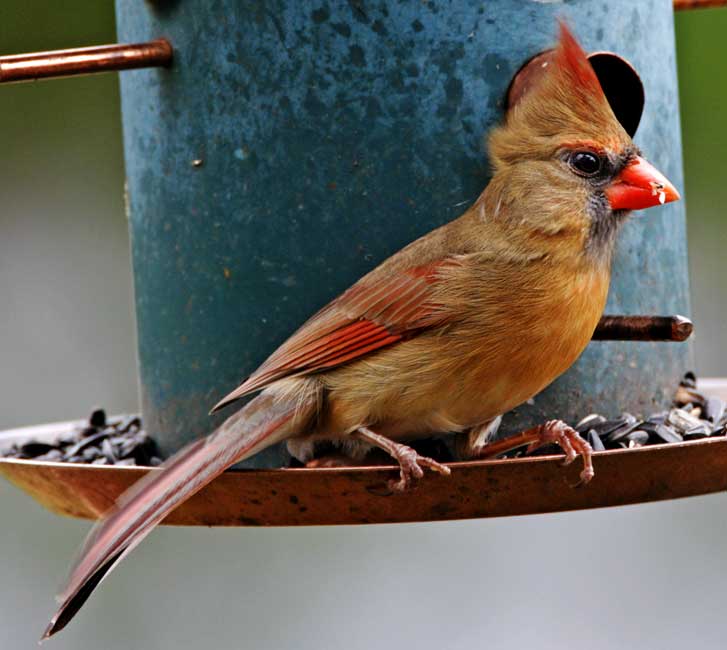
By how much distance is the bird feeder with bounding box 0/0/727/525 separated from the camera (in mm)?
3266

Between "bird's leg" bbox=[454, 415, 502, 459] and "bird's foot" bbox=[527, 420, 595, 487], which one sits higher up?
"bird's foot" bbox=[527, 420, 595, 487]

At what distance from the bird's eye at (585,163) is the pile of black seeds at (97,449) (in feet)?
3.80

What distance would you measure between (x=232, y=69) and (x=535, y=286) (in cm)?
82

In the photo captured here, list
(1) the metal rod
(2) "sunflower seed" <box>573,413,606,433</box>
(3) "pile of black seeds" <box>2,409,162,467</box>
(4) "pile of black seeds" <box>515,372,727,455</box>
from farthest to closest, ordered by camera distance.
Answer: (1) the metal rod, (3) "pile of black seeds" <box>2,409,162,467</box>, (2) "sunflower seed" <box>573,413,606,433</box>, (4) "pile of black seeds" <box>515,372,727,455</box>

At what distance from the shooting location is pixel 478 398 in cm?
308

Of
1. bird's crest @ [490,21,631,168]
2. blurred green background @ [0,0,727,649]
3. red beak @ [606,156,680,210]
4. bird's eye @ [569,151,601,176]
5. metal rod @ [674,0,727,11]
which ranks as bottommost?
blurred green background @ [0,0,727,649]

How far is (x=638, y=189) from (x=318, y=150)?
26.7 inches

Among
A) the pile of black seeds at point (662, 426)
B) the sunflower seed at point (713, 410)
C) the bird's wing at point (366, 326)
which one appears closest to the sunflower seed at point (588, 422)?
the pile of black seeds at point (662, 426)

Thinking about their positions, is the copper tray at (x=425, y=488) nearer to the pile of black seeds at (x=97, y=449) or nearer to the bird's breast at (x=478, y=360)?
the bird's breast at (x=478, y=360)

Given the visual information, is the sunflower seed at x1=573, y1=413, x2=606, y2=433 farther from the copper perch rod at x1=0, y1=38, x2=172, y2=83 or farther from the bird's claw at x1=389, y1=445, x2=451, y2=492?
the copper perch rod at x1=0, y1=38, x2=172, y2=83

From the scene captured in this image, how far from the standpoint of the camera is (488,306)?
3072 millimetres

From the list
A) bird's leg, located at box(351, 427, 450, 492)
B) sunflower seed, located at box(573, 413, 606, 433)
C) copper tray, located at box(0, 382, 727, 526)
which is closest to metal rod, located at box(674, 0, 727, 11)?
sunflower seed, located at box(573, 413, 606, 433)

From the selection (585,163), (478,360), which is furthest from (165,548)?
(585,163)

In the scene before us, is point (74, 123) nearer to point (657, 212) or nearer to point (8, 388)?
point (8, 388)
